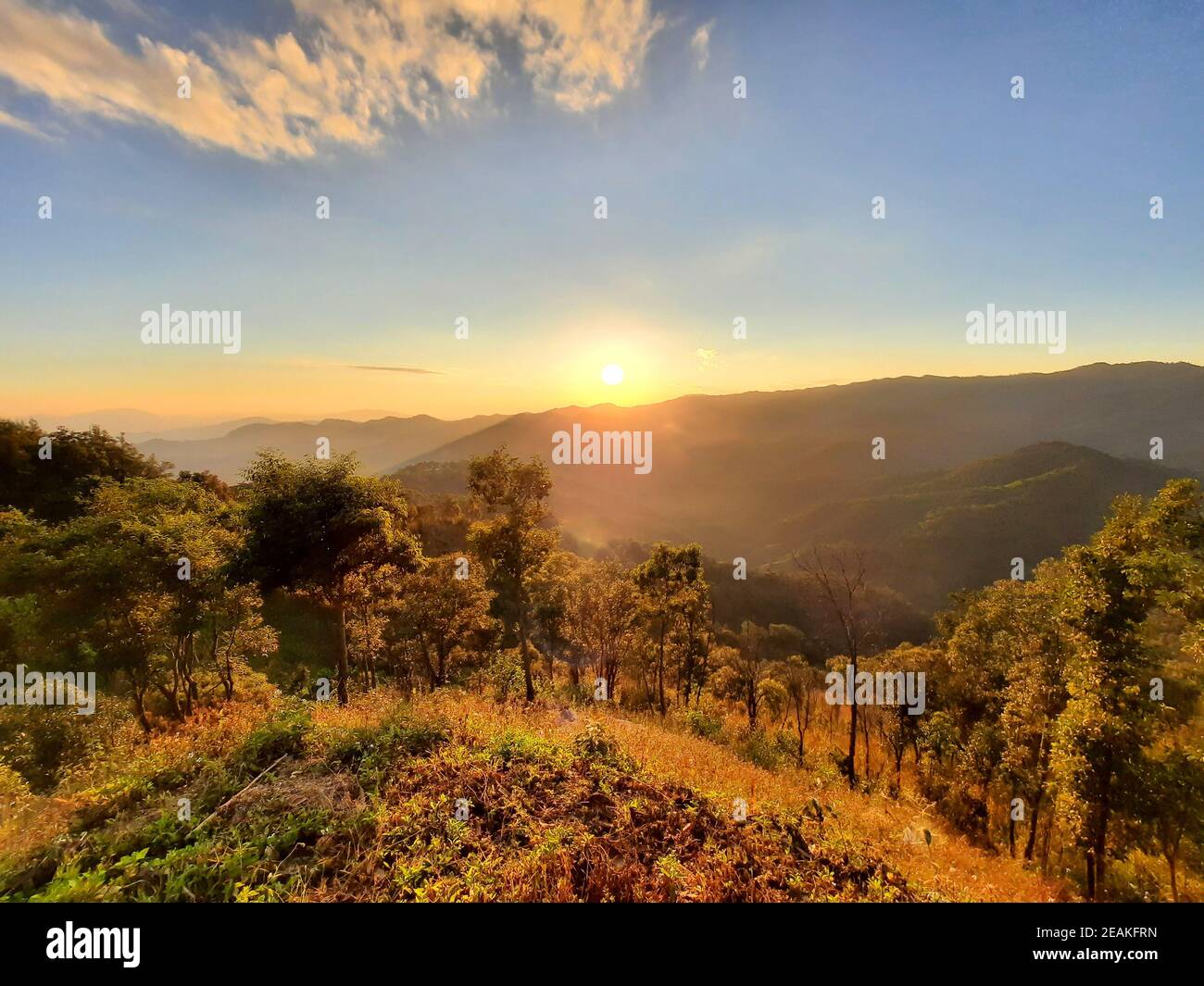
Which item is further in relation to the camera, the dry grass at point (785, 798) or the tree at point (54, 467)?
the tree at point (54, 467)

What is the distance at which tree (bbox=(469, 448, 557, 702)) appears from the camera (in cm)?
1545

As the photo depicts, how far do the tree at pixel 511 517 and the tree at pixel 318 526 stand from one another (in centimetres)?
331

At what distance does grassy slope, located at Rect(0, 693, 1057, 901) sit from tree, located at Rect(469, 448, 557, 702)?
8007 mm

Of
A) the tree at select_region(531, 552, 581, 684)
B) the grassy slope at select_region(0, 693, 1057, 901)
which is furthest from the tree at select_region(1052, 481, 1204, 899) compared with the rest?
the tree at select_region(531, 552, 581, 684)

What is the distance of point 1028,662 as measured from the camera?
13258 millimetres

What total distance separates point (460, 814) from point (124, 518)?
13019mm

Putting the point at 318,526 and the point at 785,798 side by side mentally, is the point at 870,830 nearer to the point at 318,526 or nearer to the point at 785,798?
the point at 785,798

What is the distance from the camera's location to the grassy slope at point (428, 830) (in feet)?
15.6

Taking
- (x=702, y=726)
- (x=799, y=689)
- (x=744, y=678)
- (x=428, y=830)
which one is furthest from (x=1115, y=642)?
(x=799, y=689)

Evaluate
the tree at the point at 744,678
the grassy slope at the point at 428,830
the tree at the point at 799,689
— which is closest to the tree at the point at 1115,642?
the grassy slope at the point at 428,830

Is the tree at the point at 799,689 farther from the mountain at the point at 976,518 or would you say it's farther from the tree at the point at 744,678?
the mountain at the point at 976,518

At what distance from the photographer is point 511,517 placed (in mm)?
16016
